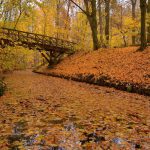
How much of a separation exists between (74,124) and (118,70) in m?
11.3

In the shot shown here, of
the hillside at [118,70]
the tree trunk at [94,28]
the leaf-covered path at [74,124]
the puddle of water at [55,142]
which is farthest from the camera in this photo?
the tree trunk at [94,28]

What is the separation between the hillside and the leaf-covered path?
3.07 metres

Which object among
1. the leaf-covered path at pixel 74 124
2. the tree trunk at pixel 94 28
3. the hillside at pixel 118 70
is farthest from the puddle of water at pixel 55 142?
the tree trunk at pixel 94 28

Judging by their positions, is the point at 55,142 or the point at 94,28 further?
Result: the point at 94,28

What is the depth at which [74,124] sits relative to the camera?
7496 millimetres

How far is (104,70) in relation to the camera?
19531mm

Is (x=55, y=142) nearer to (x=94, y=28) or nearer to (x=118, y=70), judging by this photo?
(x=118, y=70)

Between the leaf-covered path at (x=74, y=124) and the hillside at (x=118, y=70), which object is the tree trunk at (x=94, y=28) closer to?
the hillside at (x=118, y=70)

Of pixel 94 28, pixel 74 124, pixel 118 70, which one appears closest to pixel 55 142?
pixel 74 124

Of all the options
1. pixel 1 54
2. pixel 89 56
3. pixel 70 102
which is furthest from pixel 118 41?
pixel 70 102

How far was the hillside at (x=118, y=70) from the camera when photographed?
1464 cm

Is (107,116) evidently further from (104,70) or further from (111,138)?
(104,70)

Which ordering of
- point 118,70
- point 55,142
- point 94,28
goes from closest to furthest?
point 55,142, point 118,70, point 94,28

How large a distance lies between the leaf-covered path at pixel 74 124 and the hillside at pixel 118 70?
3066mm
